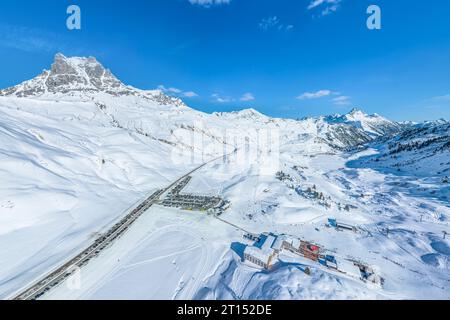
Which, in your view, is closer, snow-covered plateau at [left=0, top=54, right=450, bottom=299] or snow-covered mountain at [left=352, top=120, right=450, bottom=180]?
snow-covered plateau at [left=0, top=54, right=450, bottom=299]

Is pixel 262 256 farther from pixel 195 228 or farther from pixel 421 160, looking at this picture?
pixel 421 160

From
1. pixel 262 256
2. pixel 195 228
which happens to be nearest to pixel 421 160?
pixel 262 256

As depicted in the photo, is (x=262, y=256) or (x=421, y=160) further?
(x=421, y=160)

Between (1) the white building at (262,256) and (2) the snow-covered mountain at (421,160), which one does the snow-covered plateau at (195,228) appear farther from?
(2) the snow-covered mountain at (421,160)

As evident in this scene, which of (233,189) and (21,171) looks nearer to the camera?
(21,171)

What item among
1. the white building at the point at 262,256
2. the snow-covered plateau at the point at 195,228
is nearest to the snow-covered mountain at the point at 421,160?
the snow-covered plateau at the point at 195,228

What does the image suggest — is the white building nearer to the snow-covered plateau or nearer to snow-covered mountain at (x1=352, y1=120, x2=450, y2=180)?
the snow-covered plateau

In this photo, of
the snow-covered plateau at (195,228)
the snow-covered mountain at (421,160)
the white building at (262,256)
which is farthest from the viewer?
the snow-covered mountain at (421,160)

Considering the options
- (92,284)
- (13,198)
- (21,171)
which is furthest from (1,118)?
(92,284)

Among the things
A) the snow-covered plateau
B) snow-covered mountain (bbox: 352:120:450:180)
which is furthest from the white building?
snow-covered mountain (bbox: 352:120:450:180)

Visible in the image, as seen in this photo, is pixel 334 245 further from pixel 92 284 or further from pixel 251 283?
pixel 92 284

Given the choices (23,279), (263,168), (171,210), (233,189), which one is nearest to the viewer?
(23,279)
